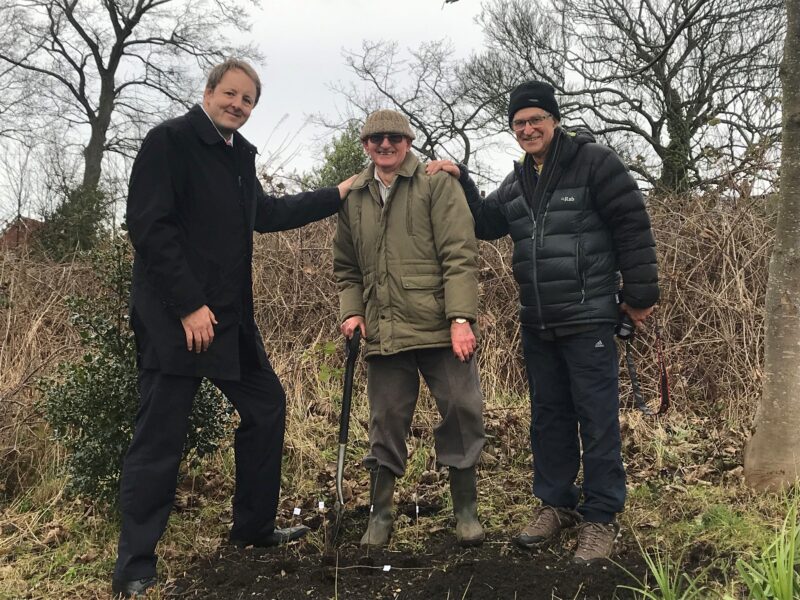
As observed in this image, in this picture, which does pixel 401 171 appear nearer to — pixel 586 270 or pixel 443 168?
pixel 443 168

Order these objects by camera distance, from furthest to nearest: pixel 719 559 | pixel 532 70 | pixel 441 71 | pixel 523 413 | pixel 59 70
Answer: pixel 441 71, pixel 59 70, pixel 532 70, pixel 523 413, pixel 719 559

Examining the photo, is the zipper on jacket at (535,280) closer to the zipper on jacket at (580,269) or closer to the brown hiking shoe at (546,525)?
the zipper on jacket at (580,269)

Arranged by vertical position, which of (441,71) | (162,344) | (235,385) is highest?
(441,71)

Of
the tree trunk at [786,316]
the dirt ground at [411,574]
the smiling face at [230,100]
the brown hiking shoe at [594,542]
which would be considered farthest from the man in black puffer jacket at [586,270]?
the smiling face at [230,100]

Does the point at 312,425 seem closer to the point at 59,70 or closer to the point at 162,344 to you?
the point at 162,344

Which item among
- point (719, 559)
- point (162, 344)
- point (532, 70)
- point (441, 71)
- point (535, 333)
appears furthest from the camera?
point (441, 71)

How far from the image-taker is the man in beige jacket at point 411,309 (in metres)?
3.52

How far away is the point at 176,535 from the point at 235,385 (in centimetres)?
98

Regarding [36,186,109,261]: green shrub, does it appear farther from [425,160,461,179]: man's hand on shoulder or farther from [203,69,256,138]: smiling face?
[425,160,461,179]: man's hand on shoulder

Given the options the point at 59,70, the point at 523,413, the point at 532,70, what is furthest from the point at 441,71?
the point at 523,413

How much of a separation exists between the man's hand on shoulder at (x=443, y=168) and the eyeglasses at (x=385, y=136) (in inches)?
8.3

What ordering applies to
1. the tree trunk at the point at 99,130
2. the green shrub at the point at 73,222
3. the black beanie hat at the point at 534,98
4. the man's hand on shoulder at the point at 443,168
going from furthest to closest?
1. the tree trunk at the point at 99,130
2. the green shrub at the point at 73,222
3. the man's hand on shoulder at the point at 443,168
4. the black beanie hat at the point at 534,98

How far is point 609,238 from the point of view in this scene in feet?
11.1

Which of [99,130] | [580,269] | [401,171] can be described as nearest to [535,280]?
[580,269]
